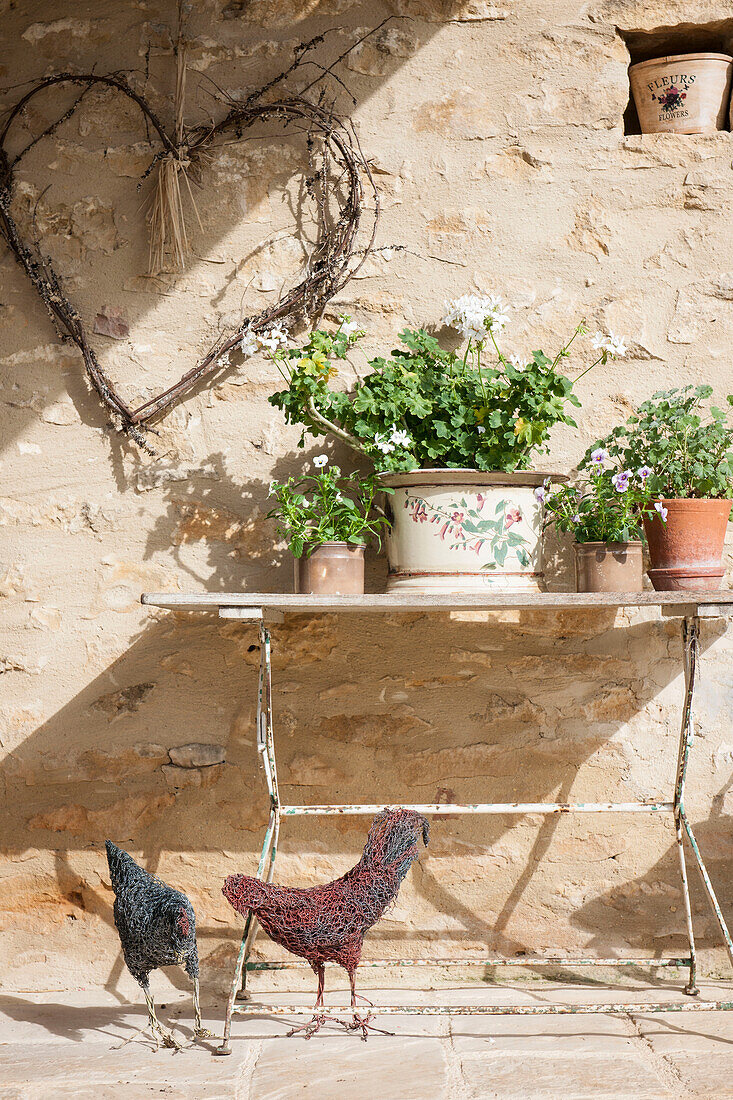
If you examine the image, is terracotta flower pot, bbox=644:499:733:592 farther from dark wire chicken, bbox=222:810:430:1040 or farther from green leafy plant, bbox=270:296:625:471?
dark wire chicken, bbox=222:810:430:1040

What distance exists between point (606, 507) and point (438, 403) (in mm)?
512

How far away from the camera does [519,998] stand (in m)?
2.32

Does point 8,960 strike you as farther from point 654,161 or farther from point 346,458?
point 654,161

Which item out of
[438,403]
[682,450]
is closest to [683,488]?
[682,450]

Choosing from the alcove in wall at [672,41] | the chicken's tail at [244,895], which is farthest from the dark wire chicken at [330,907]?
the alcove in wall at [672,41]

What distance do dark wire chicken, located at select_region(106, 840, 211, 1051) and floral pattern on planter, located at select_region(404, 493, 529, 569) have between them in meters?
1.04

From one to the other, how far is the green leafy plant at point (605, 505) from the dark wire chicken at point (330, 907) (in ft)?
3.03

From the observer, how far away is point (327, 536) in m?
2.27

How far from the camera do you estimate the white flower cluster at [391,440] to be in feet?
7.30

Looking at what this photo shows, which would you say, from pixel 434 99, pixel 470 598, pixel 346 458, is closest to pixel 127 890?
pixel 470 598

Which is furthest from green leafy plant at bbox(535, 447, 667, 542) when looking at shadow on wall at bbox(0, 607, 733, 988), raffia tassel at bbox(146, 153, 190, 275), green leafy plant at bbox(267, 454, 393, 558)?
raffia tassel at bbox(146, 153, 190, 275)

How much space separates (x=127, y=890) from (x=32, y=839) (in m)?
0.66

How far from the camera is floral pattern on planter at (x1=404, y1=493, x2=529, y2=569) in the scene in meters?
2.21

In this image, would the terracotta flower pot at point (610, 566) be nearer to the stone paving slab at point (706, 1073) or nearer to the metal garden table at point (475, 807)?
the metal garden table at point (475, 807)
